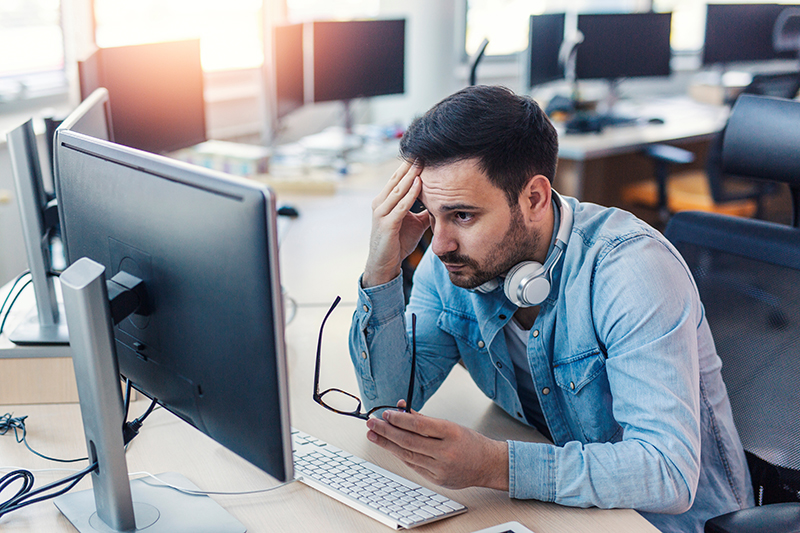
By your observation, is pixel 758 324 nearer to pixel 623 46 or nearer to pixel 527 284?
pixel 527 284

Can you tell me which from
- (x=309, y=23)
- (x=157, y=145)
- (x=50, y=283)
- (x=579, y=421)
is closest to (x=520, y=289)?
(x=579, y=421)

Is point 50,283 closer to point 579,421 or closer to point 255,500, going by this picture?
point 255,500

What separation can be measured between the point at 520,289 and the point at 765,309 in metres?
0.48

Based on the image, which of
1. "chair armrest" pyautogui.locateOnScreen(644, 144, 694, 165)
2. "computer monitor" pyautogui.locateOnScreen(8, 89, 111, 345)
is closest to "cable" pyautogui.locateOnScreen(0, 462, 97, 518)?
"computer monitor" pyautogui.locateOnScreen(8, 89, 111, 345)

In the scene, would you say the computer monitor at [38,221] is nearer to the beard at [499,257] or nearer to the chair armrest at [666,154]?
the beard at [499,257]

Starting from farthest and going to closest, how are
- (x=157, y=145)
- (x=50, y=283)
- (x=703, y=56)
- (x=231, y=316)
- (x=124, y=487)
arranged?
(x=703, y=56) → (x=157, y=145) → (x=50, y=283) → (x=124, y=487) → (x=231, y=316)

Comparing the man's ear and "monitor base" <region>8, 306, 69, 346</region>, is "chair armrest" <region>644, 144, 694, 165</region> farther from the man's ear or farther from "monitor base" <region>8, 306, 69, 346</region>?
"monitor base" <region>8, 306, 69, 346</region>

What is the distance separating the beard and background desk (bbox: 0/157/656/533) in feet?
0.81

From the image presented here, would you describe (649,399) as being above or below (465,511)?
above

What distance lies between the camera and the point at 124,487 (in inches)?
35.1

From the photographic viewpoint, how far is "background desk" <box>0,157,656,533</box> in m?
0.93

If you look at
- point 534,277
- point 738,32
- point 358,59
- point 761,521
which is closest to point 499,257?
point 534,277

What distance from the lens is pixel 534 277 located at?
1099 mm

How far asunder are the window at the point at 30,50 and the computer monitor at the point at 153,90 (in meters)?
0.93
